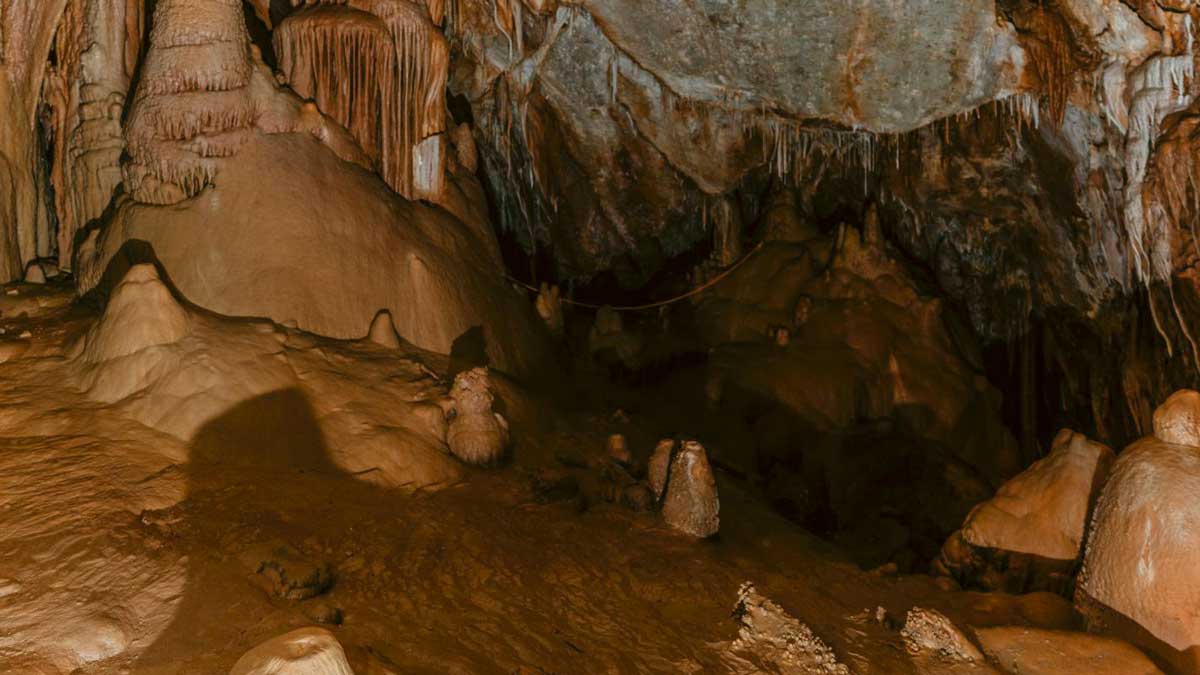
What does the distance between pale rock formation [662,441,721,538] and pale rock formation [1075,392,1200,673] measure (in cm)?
269

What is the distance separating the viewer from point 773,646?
19.1ft

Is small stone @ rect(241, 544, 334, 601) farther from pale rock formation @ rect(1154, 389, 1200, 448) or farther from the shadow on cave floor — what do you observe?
pale rock formation @ rect(1154, 389, 1200, 448)

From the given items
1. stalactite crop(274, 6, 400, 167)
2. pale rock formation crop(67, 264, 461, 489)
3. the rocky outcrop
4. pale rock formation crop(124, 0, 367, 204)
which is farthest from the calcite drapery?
the rocky outcrop

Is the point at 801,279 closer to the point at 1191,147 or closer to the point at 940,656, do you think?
the point at 1191,147

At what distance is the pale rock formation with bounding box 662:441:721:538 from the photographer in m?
7.66

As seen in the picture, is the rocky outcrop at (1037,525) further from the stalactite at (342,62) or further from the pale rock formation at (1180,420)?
the stalactite at (342,62)

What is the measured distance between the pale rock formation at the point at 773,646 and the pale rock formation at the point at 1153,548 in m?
1.80

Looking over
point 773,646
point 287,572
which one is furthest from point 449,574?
point 773,646

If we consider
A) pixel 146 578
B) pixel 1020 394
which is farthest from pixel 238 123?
pixel 1020 394

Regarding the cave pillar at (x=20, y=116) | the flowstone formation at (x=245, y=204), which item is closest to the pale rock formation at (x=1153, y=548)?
the flowstone formation at (x=245, y=204)

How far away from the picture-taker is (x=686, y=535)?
7617mm

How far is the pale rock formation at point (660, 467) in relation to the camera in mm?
8148

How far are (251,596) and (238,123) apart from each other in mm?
5069

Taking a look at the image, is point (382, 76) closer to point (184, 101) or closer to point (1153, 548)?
point (184, 101)
